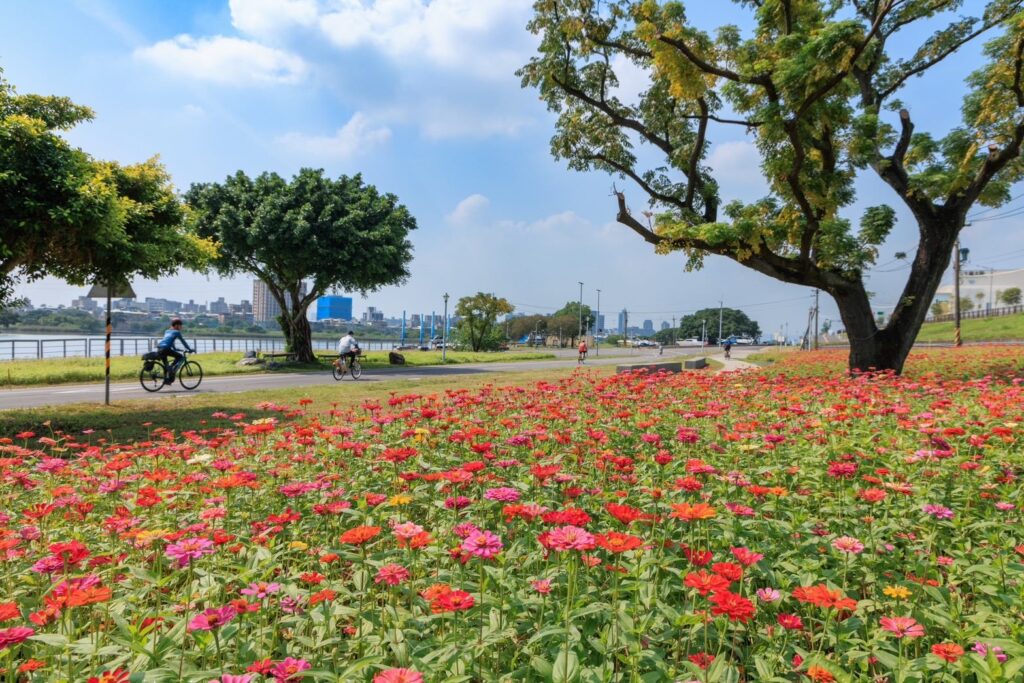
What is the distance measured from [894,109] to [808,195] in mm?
3791

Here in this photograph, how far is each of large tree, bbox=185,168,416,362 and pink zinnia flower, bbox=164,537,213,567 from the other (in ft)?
64.1

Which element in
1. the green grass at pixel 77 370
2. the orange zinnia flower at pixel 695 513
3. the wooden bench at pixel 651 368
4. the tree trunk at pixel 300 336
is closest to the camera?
the orange zinnia flower at pixel 695 513

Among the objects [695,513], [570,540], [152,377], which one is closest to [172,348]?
[152,377]

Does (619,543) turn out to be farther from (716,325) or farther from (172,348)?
(716,325)

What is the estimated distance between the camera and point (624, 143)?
12930 mm

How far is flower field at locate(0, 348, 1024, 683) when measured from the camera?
1.44 meters

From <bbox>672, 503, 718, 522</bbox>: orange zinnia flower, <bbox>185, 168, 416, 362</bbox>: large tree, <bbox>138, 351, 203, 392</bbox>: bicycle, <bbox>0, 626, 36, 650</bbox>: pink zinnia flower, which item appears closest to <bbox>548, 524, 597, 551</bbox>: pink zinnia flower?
<bbox>672, 503, 718, 522</bbox>: orange zinnia flower

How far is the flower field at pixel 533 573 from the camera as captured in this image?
4.72 feet

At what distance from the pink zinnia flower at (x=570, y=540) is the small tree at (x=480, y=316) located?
1744 inches

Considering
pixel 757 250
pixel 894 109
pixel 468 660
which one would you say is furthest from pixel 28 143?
pixel 894 109

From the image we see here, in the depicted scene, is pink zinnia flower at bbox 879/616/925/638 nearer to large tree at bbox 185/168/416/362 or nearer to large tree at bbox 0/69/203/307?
large tree at bbox 0/69/203/307

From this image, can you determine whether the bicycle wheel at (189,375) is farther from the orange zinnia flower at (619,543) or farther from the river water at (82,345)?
the orange zinnia flower at (619,543)

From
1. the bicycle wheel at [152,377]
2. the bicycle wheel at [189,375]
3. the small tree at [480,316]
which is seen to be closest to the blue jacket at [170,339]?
the bicycle wheel at [152,377]

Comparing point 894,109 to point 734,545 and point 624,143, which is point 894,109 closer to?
point 624,143
